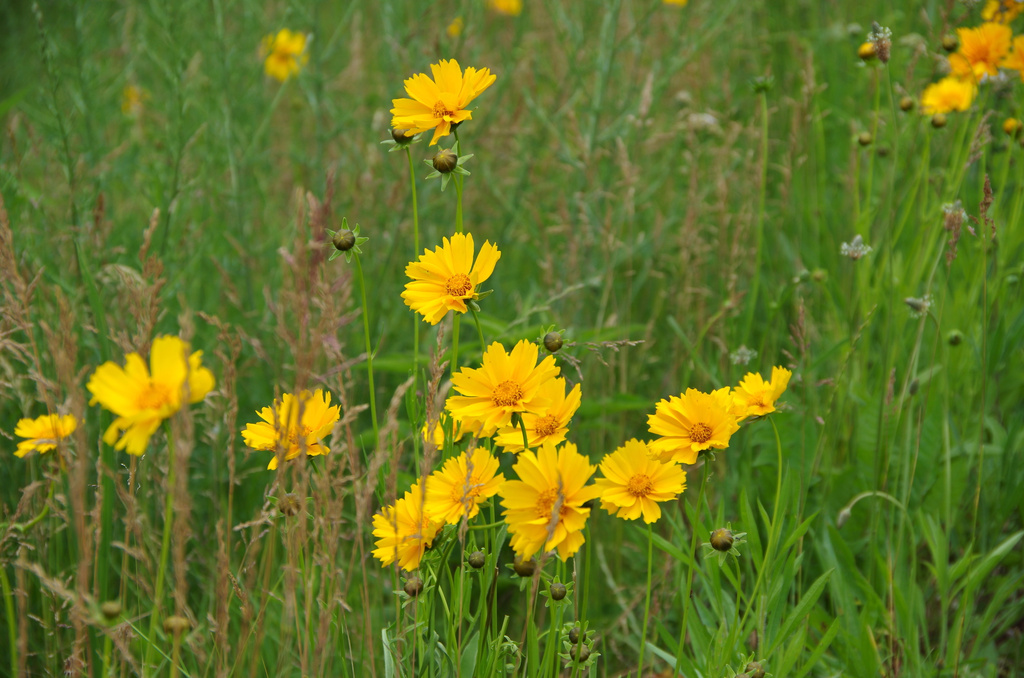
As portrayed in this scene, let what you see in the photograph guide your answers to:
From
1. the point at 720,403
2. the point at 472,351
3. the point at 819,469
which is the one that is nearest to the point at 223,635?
the point at 720,403

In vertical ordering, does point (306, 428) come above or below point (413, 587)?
above

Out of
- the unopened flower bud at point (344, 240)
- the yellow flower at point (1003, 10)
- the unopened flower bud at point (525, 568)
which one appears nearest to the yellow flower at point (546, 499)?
the unopened flower bud at point (525, 568)

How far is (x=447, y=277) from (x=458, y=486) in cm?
25

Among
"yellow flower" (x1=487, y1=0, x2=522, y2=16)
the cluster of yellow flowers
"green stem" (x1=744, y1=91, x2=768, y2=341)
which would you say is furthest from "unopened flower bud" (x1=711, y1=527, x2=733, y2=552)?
"yellow flower" (x1=487, y1=0, x2=522, y2=16)

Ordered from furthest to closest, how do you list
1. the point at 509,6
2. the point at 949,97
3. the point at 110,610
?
1. the point at 509,6
2. the point at 949,97
3. the point at 110,610

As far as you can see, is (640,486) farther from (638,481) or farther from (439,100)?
(439,100)

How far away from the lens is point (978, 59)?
1.86 meters

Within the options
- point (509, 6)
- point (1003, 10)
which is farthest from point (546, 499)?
point (509, 6)

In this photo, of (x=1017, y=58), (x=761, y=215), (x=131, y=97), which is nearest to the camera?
(x=761, y=215)

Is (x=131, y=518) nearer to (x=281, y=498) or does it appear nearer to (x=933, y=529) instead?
(x=281, y=498)

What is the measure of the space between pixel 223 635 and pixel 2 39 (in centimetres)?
330

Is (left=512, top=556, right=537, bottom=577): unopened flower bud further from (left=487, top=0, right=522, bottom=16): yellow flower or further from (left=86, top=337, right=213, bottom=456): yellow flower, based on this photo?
(left=487, top=0, right=522, bottom=16): yellow flower

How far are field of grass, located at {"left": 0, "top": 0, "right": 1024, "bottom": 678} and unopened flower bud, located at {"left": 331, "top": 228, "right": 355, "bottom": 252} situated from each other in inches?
0.8

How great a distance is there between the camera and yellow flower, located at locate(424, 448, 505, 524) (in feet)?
2.95
